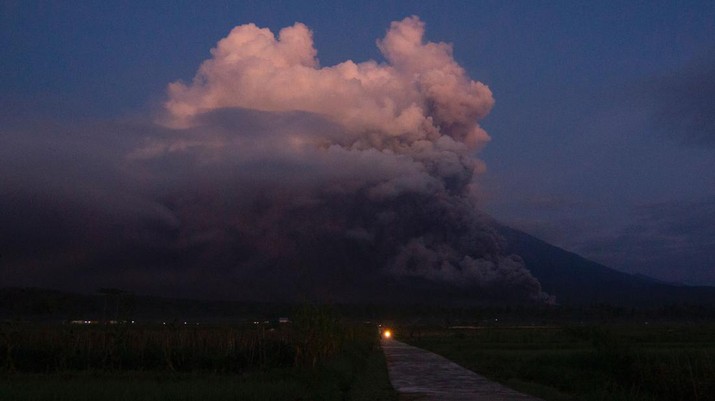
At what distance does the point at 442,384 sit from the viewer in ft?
82.6

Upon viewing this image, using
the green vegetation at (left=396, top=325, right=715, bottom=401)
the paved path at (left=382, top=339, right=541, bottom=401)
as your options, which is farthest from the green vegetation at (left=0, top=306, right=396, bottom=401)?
the green vegetation at (left=396, top=325, right=715, bottom=401)

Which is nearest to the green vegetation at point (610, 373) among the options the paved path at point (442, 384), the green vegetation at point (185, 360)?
the paved path at point (442, 384)

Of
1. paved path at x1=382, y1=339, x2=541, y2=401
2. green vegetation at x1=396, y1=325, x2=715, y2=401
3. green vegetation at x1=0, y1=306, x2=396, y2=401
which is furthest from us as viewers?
green vegetation at x1=0, y1=306, x2=396, y2=401

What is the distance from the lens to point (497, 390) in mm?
23328

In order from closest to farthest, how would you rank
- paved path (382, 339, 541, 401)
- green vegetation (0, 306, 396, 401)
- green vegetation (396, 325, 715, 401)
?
1. paved path (382, 339, 541, 401)
2. green vegetation (396, 325, 715, 401)
3. green vegetation (0, 306, 396, 401)

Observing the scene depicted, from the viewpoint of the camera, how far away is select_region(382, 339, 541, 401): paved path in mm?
21250

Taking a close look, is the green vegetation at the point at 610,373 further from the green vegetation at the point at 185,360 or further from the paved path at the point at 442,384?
the green vegetation at the point at 185,360

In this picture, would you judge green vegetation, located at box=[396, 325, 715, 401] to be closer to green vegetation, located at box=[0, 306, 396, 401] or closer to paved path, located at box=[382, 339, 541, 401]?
paved path, located at box=[382, 339, 541, 401]

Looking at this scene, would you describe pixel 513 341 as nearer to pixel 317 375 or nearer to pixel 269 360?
pixel 269 360

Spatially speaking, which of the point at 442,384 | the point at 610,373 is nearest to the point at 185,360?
the point at 442,384

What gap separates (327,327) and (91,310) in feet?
423

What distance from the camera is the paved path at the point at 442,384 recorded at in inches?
837

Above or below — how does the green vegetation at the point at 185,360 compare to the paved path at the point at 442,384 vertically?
above

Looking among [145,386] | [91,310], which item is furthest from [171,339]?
[91,310]
